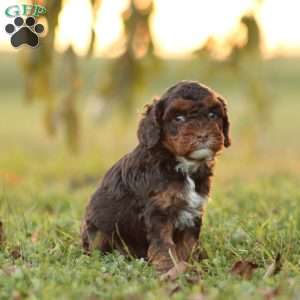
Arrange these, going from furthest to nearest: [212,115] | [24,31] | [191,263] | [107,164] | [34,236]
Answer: [107,164], [24,31], [34,236], [191,263], [212,115]

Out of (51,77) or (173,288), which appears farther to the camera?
(51,77)

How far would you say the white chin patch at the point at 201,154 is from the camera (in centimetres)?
567

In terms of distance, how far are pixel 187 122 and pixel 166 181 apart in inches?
18.5

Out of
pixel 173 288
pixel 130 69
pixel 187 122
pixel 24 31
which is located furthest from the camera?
pixel 130 69

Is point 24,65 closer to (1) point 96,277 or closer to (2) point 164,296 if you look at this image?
(1) point 96,277

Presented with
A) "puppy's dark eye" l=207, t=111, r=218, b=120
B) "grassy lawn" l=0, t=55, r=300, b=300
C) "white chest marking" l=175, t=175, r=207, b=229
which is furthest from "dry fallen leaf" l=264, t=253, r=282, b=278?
"puppy's dark eye" l=207, t=111, r=218, b=120

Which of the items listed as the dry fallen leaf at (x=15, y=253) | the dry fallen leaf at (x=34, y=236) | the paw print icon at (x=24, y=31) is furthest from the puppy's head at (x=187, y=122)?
the paw print icon at (x=24, y=31)

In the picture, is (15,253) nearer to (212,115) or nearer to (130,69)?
(212,115)

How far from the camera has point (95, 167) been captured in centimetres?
1449

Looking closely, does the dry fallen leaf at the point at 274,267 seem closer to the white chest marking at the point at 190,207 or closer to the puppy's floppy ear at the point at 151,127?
the white chest marking at the point at 190,207

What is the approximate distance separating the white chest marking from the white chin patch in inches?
12.7

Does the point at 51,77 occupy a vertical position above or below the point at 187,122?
above

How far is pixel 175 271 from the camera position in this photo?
5594mm

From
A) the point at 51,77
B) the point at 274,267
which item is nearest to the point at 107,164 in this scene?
the point at 51,77
